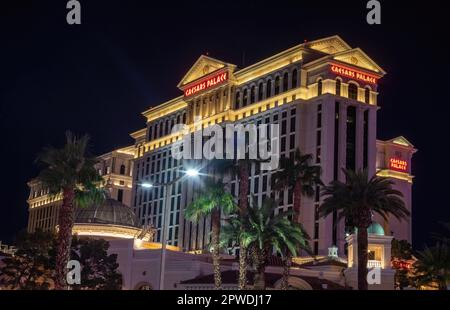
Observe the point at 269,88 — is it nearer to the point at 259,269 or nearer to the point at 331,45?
the point at 331,45

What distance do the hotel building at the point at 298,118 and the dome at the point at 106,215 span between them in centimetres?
479

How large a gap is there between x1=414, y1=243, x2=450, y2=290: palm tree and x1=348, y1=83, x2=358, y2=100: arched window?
53.4m

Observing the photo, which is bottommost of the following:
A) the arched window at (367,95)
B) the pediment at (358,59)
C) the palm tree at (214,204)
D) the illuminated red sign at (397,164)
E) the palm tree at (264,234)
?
the palm tree at (264,234)

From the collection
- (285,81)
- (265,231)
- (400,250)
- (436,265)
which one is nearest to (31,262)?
(265,231)

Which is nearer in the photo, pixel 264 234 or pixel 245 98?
pixel 264 234

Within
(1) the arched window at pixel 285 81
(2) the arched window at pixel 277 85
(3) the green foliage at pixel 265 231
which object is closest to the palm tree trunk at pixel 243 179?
(3) the green foliage at pixel 265 231

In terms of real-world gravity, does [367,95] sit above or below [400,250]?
above

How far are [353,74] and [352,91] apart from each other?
2592 millimetres

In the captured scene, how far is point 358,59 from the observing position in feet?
373

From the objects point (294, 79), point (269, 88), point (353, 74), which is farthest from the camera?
point (269, 88)

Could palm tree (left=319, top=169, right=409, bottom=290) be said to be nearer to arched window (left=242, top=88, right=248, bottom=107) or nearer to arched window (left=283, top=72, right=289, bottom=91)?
arched window (left=283, top=72, right=289, bottom=91)

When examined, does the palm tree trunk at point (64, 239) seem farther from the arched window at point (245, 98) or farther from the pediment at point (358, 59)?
the arched window at point (245, 98)

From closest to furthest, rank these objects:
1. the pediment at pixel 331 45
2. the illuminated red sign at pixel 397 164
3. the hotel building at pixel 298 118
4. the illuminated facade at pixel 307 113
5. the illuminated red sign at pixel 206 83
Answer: the illuminated facade at pixel 307 113, the hotel building at pixel 298 118, the pediment at pixel 331 45, the illuminated red sign at pixel 206 83, the illuminated red sign at pixel 397 164

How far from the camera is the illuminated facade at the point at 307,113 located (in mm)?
107500
